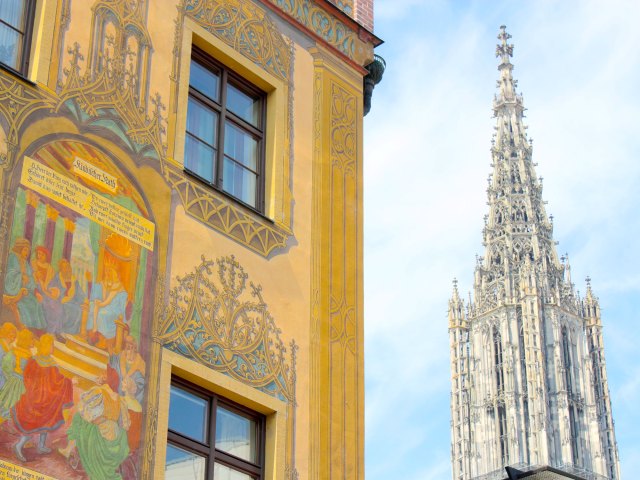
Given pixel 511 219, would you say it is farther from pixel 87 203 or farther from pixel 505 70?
pixel 87 203

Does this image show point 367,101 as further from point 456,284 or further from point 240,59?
point 456,284

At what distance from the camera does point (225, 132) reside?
11.7m

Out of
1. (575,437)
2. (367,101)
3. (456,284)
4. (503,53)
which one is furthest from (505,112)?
(367,101)

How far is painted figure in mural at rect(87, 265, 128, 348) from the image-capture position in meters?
9.38

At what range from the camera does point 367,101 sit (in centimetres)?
1422

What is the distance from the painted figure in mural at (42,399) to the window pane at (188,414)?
1.20 metres

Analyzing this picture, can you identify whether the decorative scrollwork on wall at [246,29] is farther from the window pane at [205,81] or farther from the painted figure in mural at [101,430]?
the painted figure in mural at [101,430]

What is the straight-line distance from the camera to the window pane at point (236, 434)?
405 inches

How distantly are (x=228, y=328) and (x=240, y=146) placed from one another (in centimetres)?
206

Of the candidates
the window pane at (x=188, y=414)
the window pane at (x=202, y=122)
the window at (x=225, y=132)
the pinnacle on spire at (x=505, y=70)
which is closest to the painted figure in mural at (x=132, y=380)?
the window pane at (x=188, y=414)

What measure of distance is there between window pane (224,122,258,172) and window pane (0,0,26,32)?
2.35 metres

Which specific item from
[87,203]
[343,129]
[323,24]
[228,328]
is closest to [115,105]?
[87,203]

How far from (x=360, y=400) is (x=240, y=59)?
3.39m

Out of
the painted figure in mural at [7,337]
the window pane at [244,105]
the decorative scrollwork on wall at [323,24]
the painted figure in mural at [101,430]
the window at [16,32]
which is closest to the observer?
the painted figure in mural at [7,337]
